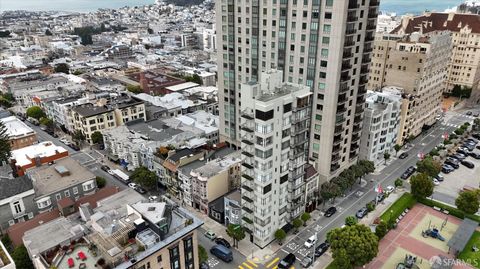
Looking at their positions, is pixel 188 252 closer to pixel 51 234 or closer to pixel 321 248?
pixel 51 234

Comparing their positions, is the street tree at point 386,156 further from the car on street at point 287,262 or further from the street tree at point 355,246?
the car on street at point 287,262

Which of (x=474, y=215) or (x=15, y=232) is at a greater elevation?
(x=15, y=232)

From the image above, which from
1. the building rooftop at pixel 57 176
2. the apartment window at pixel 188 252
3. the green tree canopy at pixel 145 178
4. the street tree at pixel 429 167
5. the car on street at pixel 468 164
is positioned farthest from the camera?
the car on street at pixel 468 164

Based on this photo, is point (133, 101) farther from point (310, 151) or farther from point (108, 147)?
point (310, 151)

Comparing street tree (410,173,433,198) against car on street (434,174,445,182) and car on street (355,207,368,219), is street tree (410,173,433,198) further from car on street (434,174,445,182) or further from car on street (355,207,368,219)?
car on street (434,174,445,182)

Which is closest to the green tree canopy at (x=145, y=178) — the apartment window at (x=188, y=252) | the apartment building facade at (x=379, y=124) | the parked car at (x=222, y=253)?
the parked car at (x=222, y=253)

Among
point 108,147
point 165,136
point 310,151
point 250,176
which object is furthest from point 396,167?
point 108,147
